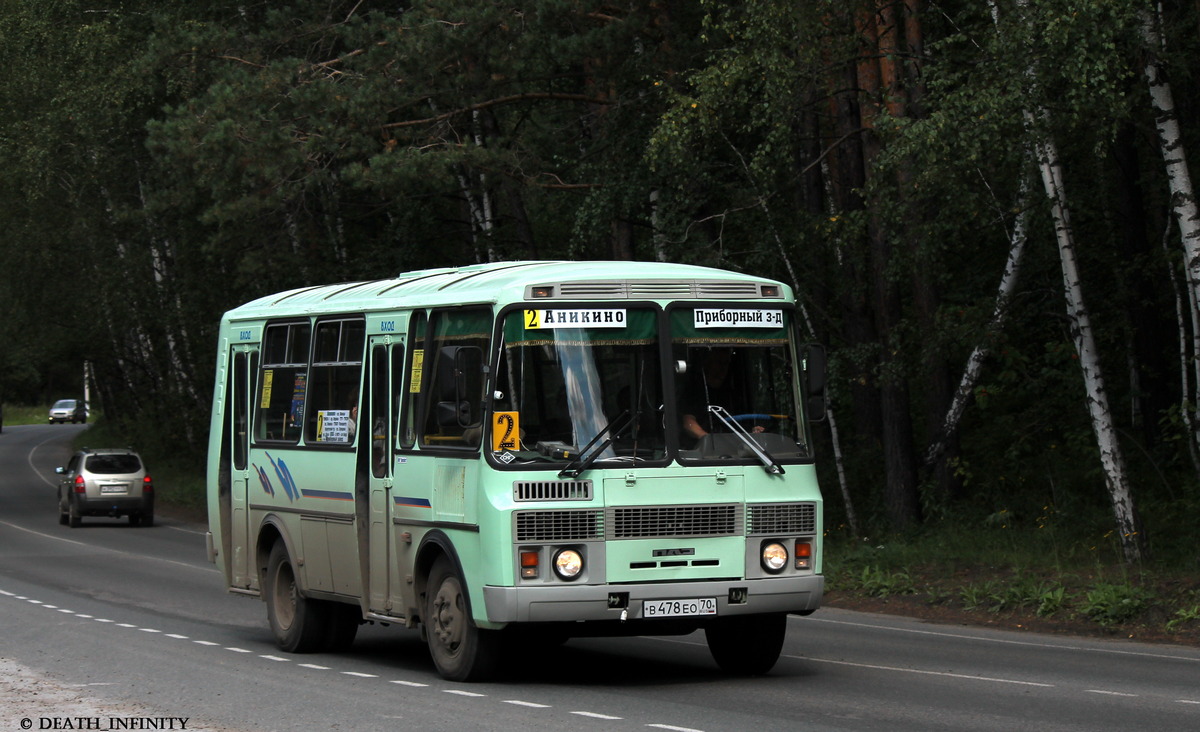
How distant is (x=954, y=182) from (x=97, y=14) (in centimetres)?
2586

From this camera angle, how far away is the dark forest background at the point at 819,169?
18.7 m

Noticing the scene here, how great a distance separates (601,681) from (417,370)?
2.62 metres

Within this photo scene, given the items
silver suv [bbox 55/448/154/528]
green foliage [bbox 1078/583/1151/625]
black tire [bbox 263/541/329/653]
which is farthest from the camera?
silver suv [bbox 55/448/154/528]

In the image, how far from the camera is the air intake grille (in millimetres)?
11719

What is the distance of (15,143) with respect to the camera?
133ft

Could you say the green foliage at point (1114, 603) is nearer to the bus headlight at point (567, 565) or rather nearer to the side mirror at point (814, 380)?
the side mirror at point (814, 380)

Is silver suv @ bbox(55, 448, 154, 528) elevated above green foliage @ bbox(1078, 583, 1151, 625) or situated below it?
below

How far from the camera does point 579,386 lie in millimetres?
11477

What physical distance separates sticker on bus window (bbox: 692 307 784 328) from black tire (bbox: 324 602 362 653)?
4.51 metres

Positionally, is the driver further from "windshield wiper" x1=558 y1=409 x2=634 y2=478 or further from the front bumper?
the front bumper

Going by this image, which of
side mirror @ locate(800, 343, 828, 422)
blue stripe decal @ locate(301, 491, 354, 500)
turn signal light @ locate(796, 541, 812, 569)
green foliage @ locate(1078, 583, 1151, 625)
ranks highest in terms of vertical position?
side mirror @ locate(800, 343, 828, 422)

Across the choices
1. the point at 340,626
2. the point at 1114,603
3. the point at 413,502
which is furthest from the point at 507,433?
the point at 1114,603

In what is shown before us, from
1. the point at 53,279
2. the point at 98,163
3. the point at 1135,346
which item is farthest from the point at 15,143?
the point at 1135,346

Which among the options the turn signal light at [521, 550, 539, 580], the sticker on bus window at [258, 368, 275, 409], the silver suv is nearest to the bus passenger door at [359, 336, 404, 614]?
the turn signal light at [521, 550, 539, 580]
